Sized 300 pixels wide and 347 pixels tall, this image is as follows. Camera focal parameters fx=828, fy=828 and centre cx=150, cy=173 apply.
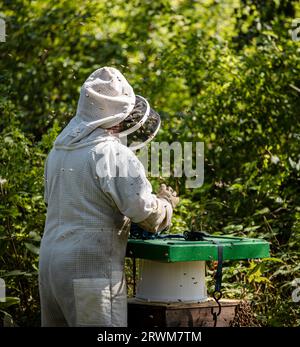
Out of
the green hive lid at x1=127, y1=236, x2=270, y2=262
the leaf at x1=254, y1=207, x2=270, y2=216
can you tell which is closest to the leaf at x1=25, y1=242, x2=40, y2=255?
the green hive lid at x1=127, y1=236, x2=270, y2=262

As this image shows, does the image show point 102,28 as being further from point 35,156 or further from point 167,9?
point 35,156

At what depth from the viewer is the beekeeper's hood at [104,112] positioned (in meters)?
4.01

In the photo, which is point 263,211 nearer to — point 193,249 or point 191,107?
point 191,107

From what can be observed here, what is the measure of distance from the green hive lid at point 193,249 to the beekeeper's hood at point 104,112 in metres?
0.55

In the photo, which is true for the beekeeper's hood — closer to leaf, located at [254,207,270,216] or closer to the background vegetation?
the background vegetation

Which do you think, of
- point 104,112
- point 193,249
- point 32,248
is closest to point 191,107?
point 32,248

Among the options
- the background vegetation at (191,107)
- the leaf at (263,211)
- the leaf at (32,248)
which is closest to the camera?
the leaf at (32,248)

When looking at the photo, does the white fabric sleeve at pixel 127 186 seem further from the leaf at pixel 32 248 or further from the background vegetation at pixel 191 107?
the leaf at pixel 32 248

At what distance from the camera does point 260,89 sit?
23.6ft

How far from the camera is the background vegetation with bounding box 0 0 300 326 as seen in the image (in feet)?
19.0

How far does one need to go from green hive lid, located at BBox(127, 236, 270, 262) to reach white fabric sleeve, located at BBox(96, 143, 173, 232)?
0.46ft

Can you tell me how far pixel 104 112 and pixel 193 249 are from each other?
79cm

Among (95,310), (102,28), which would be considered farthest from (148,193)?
(102,28)

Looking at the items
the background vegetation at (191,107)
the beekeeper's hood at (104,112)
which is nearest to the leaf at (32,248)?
the background vegetation at (191,107)
